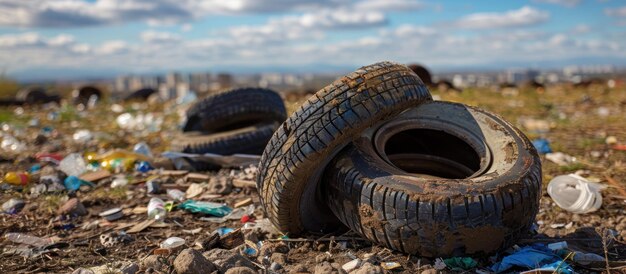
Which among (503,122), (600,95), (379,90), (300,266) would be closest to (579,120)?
(600,95)

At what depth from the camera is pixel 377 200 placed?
2.68 meters

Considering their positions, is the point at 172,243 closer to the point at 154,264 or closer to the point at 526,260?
the point at 154,264

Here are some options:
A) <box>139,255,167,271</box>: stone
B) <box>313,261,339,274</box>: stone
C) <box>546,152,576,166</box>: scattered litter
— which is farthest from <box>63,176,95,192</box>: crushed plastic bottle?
<box>546,152,576,166</box>: scattered litter

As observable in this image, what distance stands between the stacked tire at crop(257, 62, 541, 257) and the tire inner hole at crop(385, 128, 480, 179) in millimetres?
14

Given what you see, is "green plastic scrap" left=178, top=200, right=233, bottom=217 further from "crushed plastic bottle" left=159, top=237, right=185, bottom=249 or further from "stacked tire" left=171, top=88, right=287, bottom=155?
"stacked tire" left=171, top=88, right=287, bottom=155

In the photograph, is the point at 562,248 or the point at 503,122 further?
the point at 503,122

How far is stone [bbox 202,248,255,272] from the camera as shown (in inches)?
99.0

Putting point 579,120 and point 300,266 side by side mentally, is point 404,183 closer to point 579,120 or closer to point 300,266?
point 300,266

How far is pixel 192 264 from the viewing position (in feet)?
8.05

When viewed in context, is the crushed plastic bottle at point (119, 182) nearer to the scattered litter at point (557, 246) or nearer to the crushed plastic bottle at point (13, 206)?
the crushed plastic bottle at point (13, 206)

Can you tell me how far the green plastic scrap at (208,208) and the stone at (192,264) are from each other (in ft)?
4.10

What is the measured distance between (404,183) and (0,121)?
937 centimetres

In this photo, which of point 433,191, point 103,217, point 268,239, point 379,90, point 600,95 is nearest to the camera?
point 433,191

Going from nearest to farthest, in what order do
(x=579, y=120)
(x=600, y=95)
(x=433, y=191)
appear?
(x=433, y=191) < (x=579, y=120) < (x=600, y=95)
